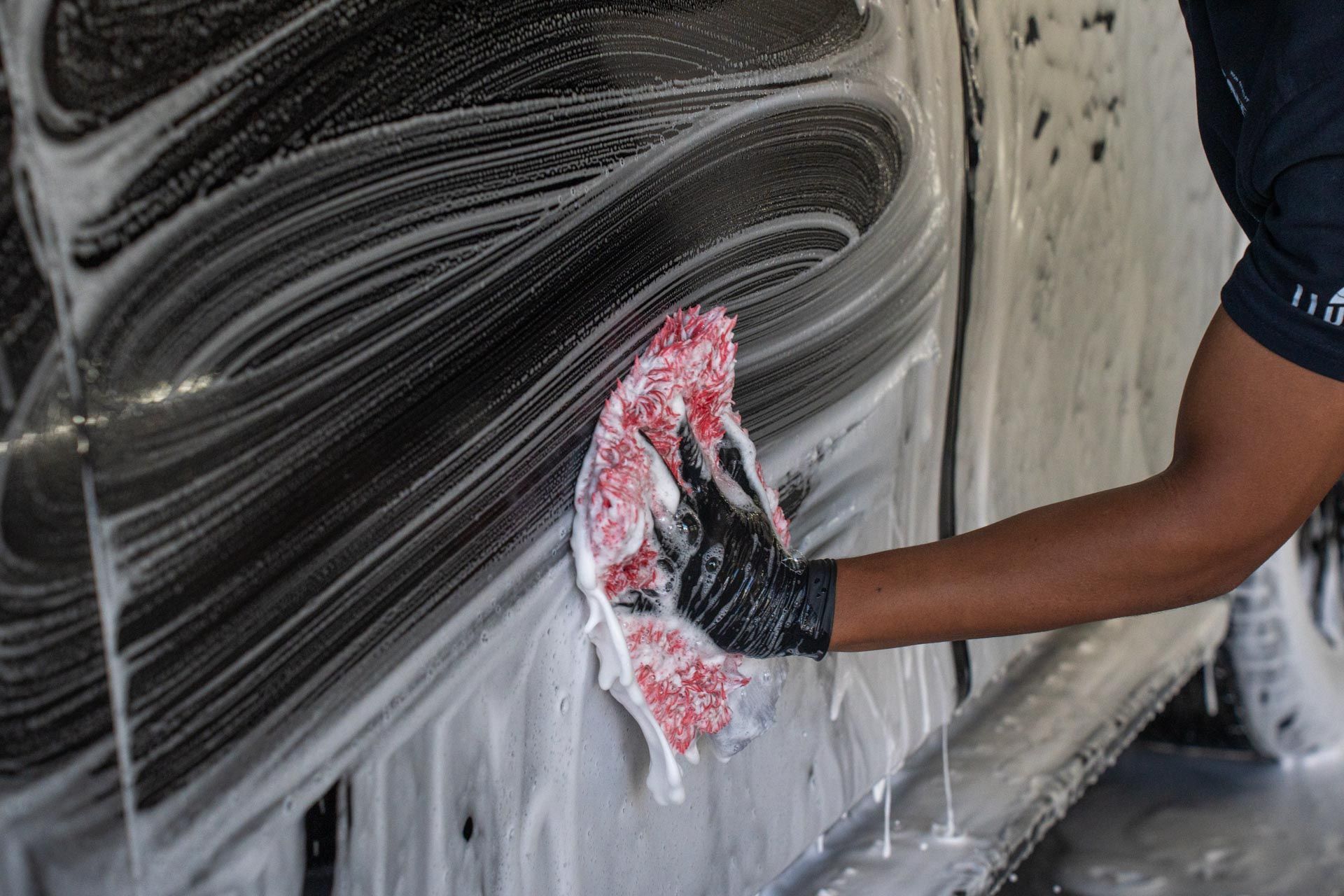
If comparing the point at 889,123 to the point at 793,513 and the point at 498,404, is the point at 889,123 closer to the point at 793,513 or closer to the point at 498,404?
the point at 793,513

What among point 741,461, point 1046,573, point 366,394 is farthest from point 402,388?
point 1046,573

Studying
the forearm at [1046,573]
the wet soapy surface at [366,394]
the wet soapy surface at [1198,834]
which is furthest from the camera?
the wet soapy surface at [1198,834]

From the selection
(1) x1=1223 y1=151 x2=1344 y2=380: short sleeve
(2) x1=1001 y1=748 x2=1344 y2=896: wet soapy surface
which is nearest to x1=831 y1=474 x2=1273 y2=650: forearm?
(1) x1=1223 y1=151 x2=1344 y2=380: short sleeve

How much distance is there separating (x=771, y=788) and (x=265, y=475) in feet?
2.31

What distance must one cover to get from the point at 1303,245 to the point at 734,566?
46cm

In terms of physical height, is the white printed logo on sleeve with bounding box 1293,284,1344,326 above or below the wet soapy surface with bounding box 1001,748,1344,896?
above

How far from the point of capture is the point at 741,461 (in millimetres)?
952

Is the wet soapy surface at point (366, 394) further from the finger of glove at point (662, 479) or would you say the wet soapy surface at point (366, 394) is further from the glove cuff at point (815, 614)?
the glove cuff at point (815, 614)

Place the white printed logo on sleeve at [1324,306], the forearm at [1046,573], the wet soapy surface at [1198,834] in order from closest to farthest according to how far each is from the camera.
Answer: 1. the white printed logo on sleeve at [1324,306]
2. the forearm at [1046,573]
3. the wet soapy surface at [1198,834]

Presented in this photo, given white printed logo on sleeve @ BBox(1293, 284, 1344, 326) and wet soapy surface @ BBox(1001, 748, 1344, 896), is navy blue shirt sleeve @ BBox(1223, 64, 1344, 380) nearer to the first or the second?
white printed logo on sleeve @ BBox(1293, 284, 1344, 326)

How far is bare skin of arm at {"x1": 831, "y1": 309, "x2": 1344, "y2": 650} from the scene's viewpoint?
33.2 inches

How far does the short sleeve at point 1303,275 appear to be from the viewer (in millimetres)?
796

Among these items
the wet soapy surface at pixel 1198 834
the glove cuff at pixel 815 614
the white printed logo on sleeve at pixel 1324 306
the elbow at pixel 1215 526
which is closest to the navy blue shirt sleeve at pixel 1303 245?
the white printed logo on sleeve at pixel 1324 306

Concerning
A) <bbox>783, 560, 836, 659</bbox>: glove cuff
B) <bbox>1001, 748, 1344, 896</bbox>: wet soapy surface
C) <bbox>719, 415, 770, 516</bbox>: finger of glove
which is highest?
<bbox>719, 415, 770, 516</bbox>: finger of glove
